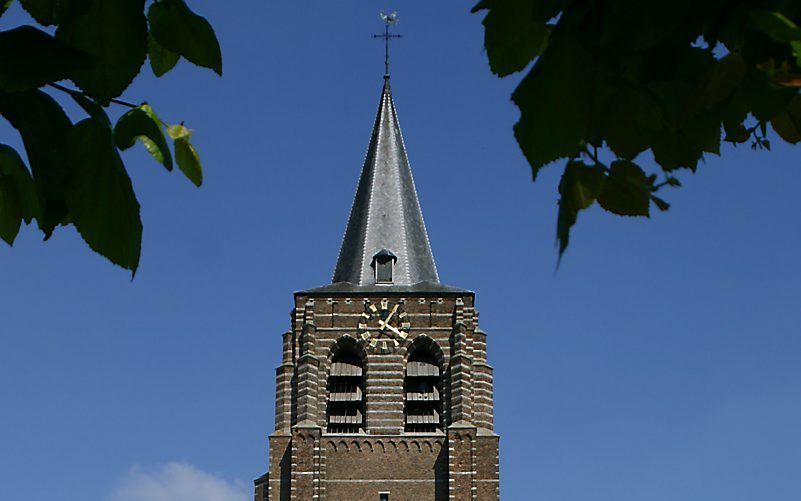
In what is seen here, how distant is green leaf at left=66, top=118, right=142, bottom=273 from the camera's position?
7.02 ft

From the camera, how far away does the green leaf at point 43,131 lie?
2.20 metres

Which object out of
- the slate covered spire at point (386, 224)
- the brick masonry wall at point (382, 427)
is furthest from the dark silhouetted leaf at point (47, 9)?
the slate covered spire at point (386, 224)

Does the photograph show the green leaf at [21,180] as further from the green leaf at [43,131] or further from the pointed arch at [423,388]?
the pointed arch at [423,388]

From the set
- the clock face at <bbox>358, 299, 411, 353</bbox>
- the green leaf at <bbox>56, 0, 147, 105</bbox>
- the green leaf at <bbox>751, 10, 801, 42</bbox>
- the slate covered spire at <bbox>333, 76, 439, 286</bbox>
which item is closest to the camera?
the green leaf at <bbox>751, 10, 801, 42</bbox>

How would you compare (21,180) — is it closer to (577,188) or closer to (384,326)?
(577,188)

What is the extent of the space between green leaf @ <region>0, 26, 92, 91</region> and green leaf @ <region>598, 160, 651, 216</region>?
2.82ft

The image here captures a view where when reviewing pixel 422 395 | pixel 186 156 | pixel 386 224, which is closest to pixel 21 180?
pixel 186 156

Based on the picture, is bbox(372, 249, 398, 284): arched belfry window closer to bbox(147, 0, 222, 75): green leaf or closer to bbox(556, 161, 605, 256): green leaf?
bbox(147, 0, 222, 75): green leaf

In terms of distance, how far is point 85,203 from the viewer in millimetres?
2148

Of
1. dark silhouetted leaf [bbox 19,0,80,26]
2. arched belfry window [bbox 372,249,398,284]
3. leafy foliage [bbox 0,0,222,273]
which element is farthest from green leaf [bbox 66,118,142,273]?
arched belfry window [bbox 372,249,398,284]

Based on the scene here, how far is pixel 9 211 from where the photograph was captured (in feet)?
7.95

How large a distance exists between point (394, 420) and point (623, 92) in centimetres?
3384

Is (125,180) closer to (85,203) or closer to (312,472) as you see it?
(85,203)

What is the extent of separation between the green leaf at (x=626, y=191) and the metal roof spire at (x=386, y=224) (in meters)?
35.2
